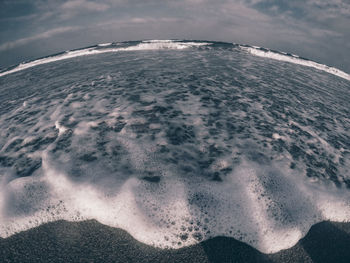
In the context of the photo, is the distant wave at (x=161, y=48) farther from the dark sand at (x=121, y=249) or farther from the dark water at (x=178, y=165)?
the dark sand at (x=121, y=249)

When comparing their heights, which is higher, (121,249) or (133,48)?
(121,249)

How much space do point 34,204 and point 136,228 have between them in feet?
4.24

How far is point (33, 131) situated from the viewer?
4016 mm

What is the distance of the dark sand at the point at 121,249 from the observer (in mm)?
1978

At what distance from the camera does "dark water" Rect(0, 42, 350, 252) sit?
88.4 inches

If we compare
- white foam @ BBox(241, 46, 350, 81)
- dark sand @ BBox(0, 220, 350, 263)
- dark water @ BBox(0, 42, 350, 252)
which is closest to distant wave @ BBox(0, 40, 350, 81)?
white foam @ BBox(241, 46, 350, 81)

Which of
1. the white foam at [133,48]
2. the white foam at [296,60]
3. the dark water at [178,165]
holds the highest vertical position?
the dark water at [178,165]

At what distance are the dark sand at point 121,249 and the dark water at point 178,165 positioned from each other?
9cm

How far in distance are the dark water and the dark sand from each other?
0.09 meters

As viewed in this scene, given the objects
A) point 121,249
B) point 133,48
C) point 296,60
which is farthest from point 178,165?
point 133,48

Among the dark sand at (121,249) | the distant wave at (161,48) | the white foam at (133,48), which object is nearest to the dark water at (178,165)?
the dark sand at (121,249)

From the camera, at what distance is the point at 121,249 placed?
79.9 inches

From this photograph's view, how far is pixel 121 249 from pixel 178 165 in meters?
1.26

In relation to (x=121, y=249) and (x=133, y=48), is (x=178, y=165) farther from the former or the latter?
(x=133, y=48)
